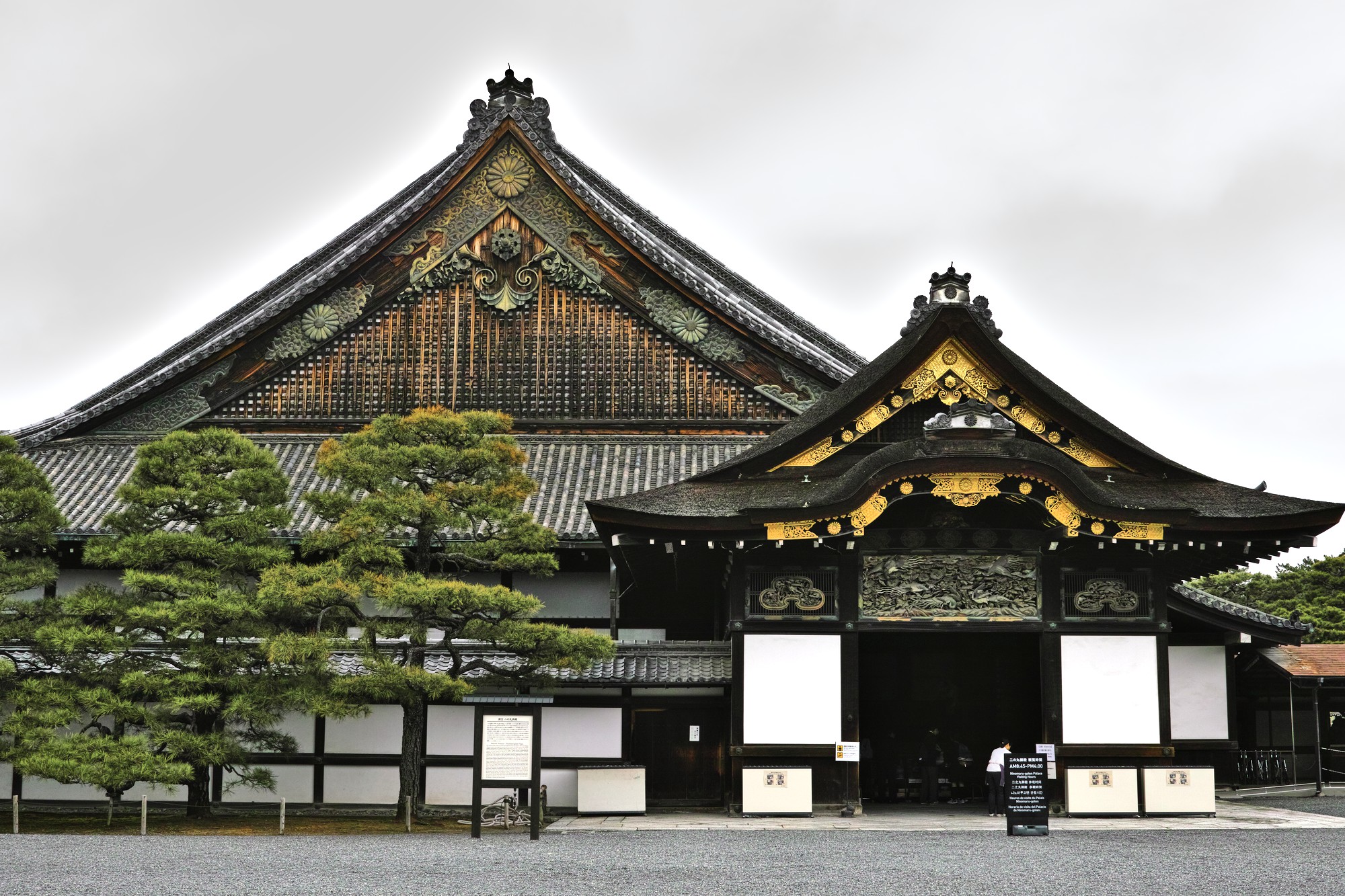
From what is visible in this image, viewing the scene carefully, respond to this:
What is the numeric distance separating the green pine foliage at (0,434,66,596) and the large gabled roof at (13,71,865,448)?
6075mm

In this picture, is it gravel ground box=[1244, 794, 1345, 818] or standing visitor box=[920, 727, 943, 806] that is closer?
gravel ground box=[1244, 794, 1345, 818]

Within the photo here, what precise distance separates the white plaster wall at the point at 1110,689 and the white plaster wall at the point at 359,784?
32.5 ft

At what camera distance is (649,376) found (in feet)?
86.4

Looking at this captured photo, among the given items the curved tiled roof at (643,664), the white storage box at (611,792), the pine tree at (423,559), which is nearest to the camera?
the pine tree at (423,559)

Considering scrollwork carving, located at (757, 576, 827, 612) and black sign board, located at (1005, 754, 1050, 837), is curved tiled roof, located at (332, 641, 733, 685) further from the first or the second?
black sign board, located at (1005, 754, 1050, 837)

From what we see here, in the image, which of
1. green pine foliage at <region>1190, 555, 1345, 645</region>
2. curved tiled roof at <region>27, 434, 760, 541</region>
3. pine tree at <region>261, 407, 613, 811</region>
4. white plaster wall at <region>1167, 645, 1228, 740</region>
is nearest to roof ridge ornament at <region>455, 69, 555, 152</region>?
curved tiled roof at <region>27, 434, 760, 541</region>

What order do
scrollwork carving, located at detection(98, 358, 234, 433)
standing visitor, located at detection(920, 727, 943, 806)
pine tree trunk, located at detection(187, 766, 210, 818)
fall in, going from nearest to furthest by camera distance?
1. pine tree trunk, located at detection(187, 766, 210, 818)
2. standing visitor, located at detection(920, 727, 943, 806)
3. scrollwork carving, located at detection(98, 358, 234, 433)

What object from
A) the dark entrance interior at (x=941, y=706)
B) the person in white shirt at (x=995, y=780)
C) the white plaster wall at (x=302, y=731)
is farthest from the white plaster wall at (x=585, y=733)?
the person in white shirt at (x=995, y=780)

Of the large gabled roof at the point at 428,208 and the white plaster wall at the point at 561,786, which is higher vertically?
the large gabled roof at the point at 428,208

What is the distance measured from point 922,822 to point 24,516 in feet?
43.4

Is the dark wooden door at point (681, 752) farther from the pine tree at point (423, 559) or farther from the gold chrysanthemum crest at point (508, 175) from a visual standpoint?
the gold chrysanthemum crest at point (508, 175)

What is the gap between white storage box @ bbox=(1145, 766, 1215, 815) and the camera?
59.8 ft

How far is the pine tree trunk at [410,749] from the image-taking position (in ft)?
59.7

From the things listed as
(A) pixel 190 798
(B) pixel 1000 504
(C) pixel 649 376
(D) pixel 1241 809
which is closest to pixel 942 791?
(D) pixel 1241 809
